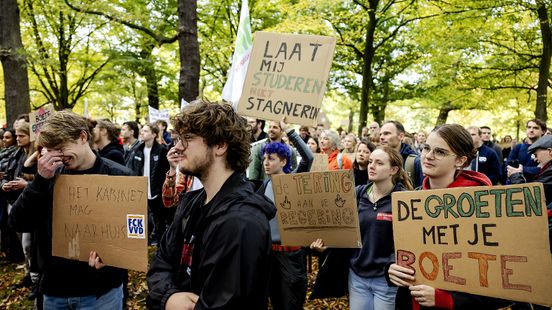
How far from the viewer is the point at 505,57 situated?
54.2 feet

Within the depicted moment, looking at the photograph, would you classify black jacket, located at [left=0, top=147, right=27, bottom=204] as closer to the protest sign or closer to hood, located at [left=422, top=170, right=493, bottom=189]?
the protest sign

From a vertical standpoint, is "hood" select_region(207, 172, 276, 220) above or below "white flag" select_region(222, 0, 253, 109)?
below

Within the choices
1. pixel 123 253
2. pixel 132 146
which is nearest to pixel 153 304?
pixel 123 253

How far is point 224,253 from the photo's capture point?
71.3 inches

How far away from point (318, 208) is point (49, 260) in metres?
2.19

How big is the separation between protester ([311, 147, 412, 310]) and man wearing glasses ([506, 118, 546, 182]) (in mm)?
3790

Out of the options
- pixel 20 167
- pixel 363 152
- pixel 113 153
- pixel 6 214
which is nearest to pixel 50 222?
pixel 113 153

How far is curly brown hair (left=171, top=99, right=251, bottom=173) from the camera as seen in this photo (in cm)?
216

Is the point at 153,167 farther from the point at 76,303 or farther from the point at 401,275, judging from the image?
the point at 401,275

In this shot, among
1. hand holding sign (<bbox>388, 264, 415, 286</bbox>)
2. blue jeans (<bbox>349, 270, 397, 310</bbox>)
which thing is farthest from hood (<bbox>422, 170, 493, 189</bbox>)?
blue jeans (<bbox>349, 270, 397, 310</bbox>)

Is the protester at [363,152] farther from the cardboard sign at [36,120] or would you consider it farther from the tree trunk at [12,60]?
the tree trunk at [12,60]

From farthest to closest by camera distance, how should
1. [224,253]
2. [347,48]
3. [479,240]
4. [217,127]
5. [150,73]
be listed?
[150,73], [347,48], [479,240], [217,127], [224,253]

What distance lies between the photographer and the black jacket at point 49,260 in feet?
9.52

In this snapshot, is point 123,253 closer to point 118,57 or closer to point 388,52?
point 118,57
